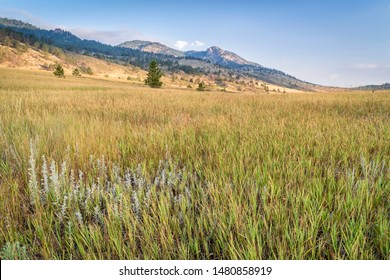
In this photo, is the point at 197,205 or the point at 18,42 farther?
the point at 18,42

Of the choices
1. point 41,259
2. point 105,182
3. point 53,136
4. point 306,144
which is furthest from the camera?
point 53,136

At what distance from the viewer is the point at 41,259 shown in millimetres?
1322

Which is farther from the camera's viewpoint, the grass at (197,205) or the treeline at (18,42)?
the treeline at (18,42)

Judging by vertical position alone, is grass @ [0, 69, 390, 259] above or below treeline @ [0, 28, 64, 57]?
below

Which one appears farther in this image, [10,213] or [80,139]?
[80,139]

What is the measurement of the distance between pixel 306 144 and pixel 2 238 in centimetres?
311

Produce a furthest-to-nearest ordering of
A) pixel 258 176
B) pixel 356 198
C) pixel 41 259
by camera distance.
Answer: pixel 258 176, pixel 356 198, pixel 41 259

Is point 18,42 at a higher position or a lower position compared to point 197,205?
higher

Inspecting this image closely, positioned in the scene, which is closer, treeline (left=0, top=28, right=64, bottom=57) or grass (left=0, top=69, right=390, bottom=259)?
grass (left=0, top=69, right=390, bottom=259)

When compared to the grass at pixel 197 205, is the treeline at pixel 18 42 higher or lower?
higher

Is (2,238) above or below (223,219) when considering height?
below
